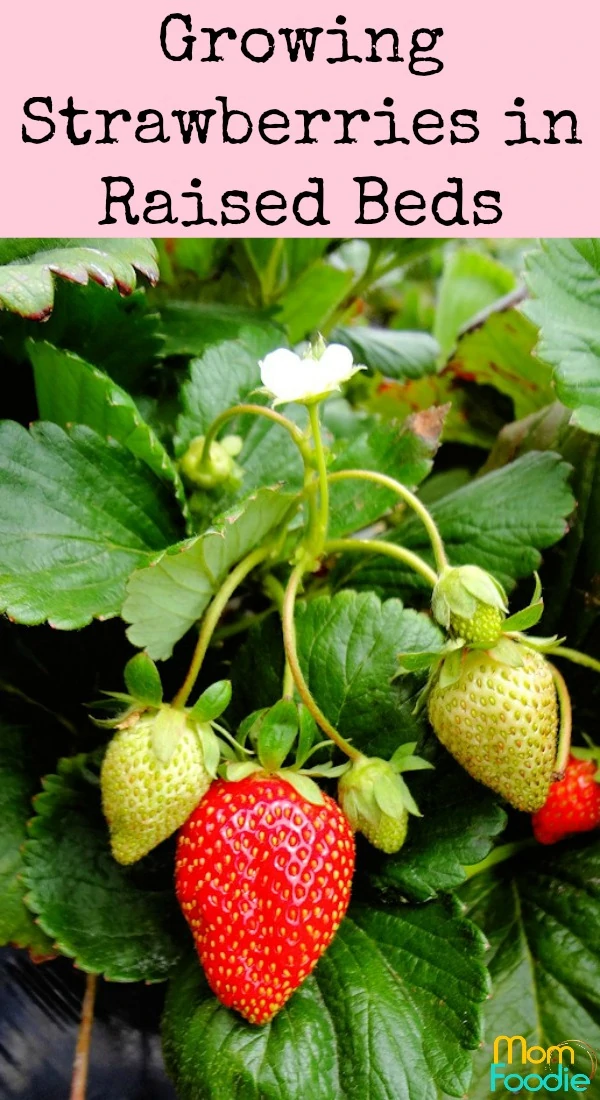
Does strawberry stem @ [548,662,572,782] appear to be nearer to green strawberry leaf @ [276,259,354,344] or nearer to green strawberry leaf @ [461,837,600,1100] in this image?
green strawberry leaf @ [461,837,600,1100]

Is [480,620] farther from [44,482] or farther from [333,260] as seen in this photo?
[333,260]

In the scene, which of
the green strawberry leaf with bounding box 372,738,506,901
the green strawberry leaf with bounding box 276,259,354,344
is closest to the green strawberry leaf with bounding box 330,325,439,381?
the green strawberry leaf with bounding box 276,259,354,344

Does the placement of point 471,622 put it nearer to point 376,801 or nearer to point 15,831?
point 376,801

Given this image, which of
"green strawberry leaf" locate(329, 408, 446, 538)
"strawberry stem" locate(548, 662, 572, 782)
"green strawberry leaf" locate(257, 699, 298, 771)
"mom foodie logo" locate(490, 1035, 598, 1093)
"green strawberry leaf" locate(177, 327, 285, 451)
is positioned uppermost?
"green strawberry leaf" locate(177, 327, 285, 451)

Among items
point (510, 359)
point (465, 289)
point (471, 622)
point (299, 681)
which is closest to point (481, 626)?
point (471, 622)

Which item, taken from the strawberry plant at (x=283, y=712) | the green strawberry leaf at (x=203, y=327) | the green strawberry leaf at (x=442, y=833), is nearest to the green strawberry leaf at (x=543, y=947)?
the strawberry plant at (x=283, y=712)
